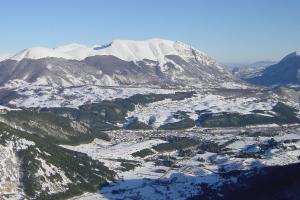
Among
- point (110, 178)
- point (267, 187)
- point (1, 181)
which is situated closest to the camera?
point (267, 187)

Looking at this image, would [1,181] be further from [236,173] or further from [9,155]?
[236,173]

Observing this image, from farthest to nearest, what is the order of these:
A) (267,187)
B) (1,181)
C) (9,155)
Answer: (9,155) < (1,181) < (267,187)

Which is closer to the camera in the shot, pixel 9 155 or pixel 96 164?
pixel 9 155

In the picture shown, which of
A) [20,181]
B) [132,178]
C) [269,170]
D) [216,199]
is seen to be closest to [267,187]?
[216,199]

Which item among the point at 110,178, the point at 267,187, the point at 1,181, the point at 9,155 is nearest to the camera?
the point at 267,187

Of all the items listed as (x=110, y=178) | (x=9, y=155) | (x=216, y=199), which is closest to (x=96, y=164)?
(x=110, y=178)

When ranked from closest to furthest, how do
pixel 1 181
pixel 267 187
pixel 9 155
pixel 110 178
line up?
pixel 267 187
pixel 1 181
pixel 9 155
pixel 110 178

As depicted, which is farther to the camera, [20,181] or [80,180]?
[80,180]

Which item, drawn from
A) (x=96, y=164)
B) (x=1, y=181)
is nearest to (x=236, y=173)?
(x=96, y=164)

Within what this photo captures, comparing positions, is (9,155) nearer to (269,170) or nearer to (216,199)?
(216,199)
